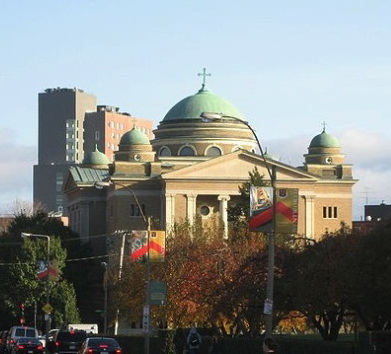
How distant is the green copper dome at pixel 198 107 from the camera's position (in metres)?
167

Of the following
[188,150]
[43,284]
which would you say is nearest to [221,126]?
[188,150]

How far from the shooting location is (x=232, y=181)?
155 m

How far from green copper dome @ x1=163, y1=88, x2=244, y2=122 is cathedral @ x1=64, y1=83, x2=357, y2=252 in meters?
0.10

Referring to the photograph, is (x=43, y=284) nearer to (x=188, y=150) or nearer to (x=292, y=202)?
(x=188, y=150)

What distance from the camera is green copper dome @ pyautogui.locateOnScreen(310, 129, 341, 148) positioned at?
164m

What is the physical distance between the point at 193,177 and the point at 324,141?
1648 cm

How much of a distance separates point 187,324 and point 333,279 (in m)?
29.6

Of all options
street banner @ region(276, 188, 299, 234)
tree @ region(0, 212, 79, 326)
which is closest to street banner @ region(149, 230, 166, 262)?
street banner @ region(276, 188, 299, 234)

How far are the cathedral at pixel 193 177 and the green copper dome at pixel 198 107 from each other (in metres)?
0.10

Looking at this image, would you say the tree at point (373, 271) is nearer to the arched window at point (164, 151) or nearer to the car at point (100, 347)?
the car at point (100, 347)

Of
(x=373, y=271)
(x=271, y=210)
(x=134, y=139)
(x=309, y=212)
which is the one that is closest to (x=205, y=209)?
(x=309, y=212)

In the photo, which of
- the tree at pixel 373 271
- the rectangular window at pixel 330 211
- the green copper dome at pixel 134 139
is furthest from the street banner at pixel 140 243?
the green copper dome at pixel 134 139

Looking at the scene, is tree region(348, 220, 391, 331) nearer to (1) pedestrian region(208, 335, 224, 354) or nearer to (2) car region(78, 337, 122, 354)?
(1) pedestrian region(208, 335, 224, 354)

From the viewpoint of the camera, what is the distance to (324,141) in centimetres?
16438
